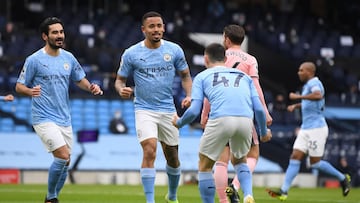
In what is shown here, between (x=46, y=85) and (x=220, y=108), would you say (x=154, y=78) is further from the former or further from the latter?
(x=220, y=108)

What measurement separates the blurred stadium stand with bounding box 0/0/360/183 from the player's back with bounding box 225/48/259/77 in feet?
47.5

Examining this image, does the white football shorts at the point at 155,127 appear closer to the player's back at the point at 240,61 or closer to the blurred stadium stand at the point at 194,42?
the player's back at the point at 240,61

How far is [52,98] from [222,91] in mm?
3315

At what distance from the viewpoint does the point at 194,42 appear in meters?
36.1

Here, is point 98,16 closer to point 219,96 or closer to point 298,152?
point 298,152

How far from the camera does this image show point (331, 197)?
20516 millimetres

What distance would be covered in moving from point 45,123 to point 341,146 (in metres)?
15.4

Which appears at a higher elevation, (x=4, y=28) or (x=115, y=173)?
(x=4, y=28)

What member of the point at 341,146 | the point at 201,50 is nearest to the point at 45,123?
the point at 341,146

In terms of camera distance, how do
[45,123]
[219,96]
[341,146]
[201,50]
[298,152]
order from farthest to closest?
[201,50] < [341,146] < [298,152] < [45,123] < [219,96]

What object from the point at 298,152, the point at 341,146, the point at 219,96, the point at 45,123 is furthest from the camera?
the point at 341,146

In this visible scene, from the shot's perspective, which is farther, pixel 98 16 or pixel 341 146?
pixel 98 16

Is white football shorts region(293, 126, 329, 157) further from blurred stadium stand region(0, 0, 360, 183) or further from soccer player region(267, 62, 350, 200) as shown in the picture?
blurred stadium stand region(0, 0, 360, 183)

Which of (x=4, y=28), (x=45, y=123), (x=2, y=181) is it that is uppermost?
(x=4, y=28)
